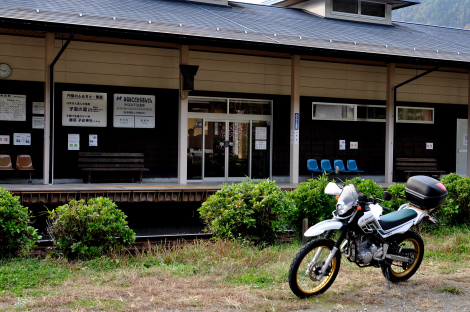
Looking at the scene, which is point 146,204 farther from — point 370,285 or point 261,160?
point 370,285

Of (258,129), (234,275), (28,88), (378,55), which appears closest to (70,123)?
(28,88)

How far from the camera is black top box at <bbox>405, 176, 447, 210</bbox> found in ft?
17.8

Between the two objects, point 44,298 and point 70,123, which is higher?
point 70,123

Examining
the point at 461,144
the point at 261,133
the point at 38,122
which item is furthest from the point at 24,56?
the point at 461,144

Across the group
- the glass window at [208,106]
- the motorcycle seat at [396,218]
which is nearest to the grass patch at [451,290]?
the motorcycle seat at [396,218]

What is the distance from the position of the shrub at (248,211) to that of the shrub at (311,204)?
48 centimetres

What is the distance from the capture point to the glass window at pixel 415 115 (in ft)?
55.2

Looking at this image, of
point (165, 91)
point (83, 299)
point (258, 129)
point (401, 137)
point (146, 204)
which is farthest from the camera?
point (401, 137)

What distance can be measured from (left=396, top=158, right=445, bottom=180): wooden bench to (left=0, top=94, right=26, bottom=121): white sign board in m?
11.0

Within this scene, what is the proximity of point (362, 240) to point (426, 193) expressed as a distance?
2.82 feet

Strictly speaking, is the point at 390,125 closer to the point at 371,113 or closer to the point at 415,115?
the point at 371,113

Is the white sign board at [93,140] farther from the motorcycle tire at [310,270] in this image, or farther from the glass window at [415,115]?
the glass window at [415,115]

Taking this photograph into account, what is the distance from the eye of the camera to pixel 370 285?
541 cm

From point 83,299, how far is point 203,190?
6559mm
